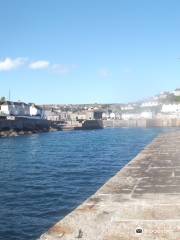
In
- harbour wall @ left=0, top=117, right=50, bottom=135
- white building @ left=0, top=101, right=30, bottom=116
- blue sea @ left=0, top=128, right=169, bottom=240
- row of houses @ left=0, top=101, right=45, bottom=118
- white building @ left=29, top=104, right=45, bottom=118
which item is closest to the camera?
blue sea @ left=0, top=128, right=169, bottom=240

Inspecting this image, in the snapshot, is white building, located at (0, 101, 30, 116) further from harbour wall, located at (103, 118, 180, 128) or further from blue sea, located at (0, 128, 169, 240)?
blue sea, located at (0, 128, 169, 240)

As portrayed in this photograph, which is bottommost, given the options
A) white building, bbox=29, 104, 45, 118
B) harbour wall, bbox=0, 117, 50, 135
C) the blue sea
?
the blue sea

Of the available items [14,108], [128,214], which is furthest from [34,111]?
[128,214]

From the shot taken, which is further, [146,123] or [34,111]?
[146,123]

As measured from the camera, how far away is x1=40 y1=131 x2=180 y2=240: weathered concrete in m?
7.88

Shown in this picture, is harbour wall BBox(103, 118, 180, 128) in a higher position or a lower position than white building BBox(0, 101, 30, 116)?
lower

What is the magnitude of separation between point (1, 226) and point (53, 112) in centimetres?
17680

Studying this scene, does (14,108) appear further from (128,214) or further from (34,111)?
(128,214)

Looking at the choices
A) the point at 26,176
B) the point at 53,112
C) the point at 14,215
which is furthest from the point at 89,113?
the point at 14,215

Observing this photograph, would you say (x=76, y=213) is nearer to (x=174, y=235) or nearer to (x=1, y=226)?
(x=174, y=235)

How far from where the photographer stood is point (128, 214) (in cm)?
914

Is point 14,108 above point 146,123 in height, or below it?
above

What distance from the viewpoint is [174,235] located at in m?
7.73

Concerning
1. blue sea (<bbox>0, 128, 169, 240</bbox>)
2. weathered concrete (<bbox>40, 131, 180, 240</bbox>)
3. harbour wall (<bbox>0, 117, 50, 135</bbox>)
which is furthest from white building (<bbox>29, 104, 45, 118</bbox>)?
weathered concrete (<bbox>40, 131, 180, 240</bbox>)
